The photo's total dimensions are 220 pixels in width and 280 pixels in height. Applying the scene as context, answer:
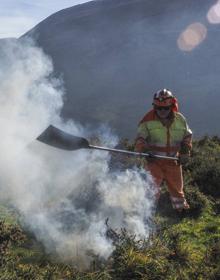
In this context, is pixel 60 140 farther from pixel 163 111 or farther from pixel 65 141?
pixel 163 111

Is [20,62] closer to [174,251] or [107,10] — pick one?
[174,251]

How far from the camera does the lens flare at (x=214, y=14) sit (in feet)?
341

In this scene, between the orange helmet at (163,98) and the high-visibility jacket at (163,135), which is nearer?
the orange helmet at (163,98)

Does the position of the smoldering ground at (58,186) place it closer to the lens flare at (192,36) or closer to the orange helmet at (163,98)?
the orange helmet at (163,98)

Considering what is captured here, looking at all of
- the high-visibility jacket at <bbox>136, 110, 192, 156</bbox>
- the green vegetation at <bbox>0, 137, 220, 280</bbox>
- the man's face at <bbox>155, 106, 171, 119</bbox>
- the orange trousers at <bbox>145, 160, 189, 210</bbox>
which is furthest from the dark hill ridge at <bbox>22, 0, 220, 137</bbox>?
the man's face at <bbox>155, 106, 171, 119</bbox>

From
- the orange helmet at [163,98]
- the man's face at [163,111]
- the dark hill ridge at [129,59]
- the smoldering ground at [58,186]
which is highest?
the orange helmet at [163,98]

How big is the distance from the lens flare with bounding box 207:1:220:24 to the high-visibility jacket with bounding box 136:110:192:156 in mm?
100021

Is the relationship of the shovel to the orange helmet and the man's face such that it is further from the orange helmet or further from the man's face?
the orange helmet

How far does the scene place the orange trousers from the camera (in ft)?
24.8

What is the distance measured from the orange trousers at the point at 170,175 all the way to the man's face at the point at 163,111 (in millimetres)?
732

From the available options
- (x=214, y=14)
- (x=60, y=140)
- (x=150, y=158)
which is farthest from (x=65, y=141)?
(x=214, y=14)

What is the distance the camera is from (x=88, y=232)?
6617 millimetres

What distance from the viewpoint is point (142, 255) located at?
19.1 feet

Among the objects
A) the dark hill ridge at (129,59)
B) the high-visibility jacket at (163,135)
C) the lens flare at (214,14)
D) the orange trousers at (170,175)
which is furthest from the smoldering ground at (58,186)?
the lens flare at (214,14)
